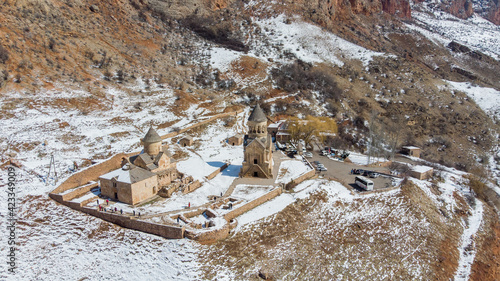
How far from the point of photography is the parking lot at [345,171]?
27.7m

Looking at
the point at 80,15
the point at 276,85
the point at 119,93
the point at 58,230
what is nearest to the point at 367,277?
the point at 58,230

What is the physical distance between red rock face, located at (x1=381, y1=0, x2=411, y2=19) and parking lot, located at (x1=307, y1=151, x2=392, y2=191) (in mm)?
84896

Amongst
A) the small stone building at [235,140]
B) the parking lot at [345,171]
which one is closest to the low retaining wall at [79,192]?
the small stone building at [235,140]

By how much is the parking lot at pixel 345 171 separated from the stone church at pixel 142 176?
13.5 meters

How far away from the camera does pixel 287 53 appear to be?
6350 cm

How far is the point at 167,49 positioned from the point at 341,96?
30.4 metres

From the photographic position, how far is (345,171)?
30.2m

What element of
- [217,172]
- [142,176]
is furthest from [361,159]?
[142,176]

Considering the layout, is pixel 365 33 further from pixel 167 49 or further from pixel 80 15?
pixel 80 15

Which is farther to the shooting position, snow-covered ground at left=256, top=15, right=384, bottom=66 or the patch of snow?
snow-covered ground at left=256, top=15, right=384, bottom=66

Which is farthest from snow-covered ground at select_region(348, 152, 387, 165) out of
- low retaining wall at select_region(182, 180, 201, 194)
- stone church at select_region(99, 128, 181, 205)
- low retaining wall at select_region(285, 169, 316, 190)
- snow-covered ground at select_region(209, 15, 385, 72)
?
snow-covered ground at select_region(209, 15, 385, 72)

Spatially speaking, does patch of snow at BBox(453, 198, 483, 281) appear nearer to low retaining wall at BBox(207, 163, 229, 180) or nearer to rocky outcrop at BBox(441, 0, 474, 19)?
low retaining wall at BBox(207, 163, 229, 180)

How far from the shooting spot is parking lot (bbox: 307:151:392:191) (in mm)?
27734

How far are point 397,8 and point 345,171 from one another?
311ft
